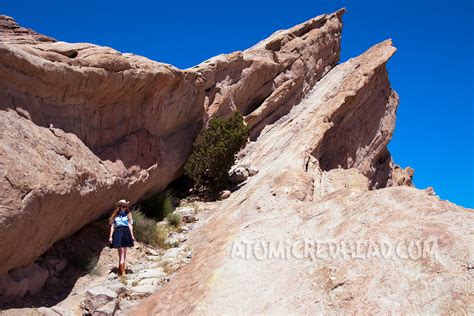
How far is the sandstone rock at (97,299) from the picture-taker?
9773 millimetres

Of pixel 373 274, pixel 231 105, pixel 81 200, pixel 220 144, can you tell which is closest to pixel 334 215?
pixel 373 274

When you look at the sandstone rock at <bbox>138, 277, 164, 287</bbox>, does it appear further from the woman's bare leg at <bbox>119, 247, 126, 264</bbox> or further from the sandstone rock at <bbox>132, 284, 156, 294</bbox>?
the woman's bare leg at <bbox>119, 247, 126, 264</bbox>

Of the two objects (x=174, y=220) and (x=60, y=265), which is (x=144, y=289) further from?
(x=174, y=220)

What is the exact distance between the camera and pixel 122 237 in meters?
12.6

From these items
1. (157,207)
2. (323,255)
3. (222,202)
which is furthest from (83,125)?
(323,255)

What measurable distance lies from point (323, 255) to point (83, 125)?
7.99 meters

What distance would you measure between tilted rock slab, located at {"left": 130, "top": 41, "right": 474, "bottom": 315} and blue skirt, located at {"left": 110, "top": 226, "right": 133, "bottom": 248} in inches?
73.9

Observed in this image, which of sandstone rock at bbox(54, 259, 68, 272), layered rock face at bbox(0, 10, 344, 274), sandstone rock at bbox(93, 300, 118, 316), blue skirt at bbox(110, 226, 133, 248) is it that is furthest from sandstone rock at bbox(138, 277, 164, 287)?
layered rock face at bbox(0, 10, 344, 274)

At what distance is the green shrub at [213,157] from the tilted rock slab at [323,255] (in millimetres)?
2731

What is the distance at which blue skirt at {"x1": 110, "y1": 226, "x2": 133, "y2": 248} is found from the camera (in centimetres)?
1241

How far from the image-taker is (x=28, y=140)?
417 inches

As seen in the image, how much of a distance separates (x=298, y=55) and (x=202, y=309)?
22720 millimetres

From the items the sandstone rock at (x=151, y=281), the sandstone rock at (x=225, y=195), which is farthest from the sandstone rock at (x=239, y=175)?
the sandstone rock at (x=151, y=281)

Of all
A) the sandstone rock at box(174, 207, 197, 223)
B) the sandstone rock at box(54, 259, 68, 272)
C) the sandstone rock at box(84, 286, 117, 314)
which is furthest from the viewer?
the sandstone rock at box(174, 207, 197, 223)
